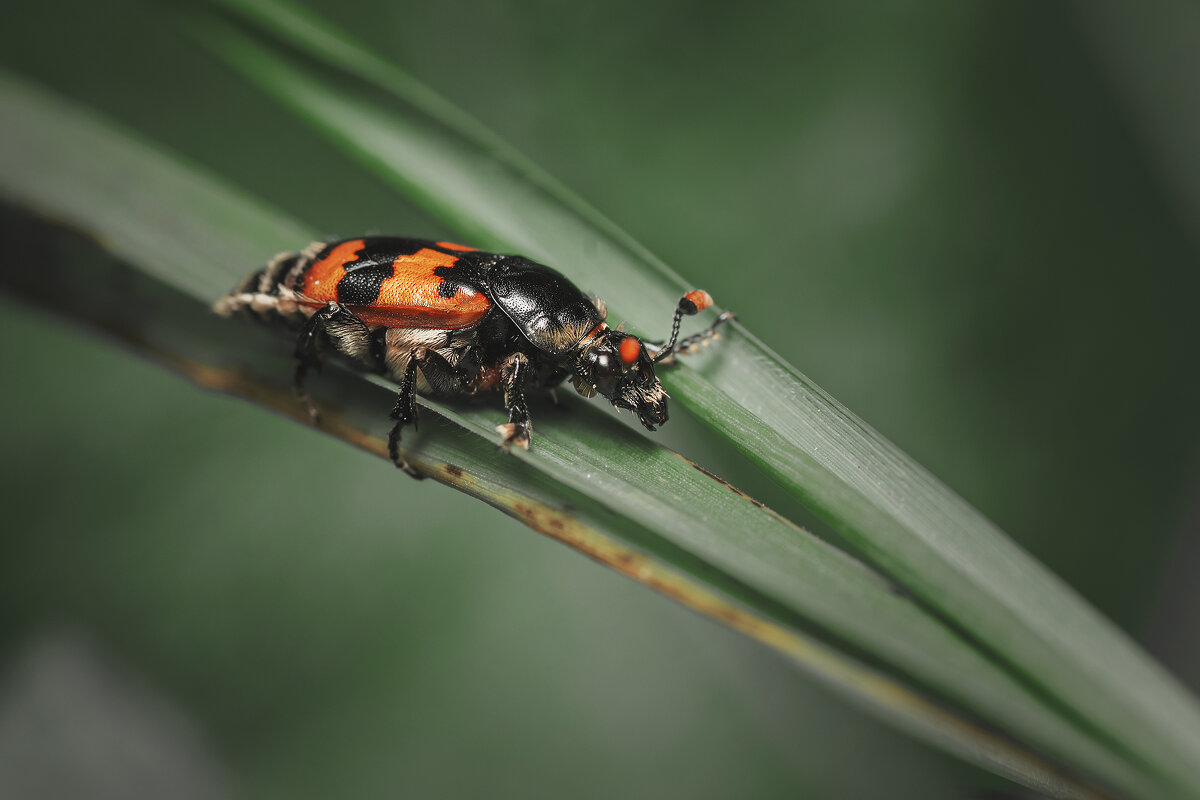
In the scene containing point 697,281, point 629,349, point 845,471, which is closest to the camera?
point 845,471

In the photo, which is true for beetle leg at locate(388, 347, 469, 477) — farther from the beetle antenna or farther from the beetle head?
the beetle antenna

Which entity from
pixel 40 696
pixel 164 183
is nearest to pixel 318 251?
pixel 164 183

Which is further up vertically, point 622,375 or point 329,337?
point 622,375

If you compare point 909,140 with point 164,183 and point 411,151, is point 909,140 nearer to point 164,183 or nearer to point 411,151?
Result: point 411,151

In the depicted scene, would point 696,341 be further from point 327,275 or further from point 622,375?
point 327,275

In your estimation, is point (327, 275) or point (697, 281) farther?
point (697, 281)

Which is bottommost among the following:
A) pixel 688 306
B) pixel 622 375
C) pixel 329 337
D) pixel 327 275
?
pixel 329 337

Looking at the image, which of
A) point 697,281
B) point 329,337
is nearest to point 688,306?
point 329,337

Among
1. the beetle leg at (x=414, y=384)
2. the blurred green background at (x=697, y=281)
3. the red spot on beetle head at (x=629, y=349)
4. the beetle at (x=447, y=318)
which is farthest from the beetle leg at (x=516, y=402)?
the blurred green background at (x=697, y=281)
